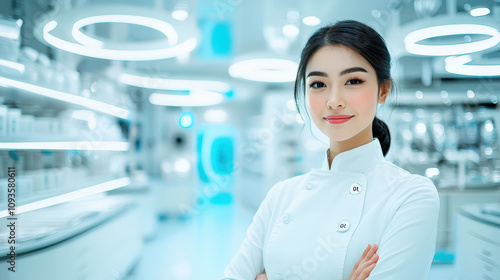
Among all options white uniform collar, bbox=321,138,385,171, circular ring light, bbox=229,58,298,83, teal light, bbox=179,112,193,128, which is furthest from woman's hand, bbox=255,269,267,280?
teal light, bbox=179,112,193,128

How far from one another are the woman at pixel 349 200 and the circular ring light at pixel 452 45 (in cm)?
65

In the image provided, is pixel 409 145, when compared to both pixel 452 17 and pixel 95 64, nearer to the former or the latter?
pixel 452 17

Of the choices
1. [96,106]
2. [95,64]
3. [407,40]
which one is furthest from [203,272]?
[407,40]

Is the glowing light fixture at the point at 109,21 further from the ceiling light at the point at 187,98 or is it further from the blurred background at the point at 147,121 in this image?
the ceiling light at the point at 187,98

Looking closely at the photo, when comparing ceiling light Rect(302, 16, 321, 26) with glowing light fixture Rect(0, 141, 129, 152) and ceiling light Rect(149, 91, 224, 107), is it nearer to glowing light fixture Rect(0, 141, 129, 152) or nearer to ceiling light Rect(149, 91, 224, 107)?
glowing light fixture Rect(0, 141, 129, 152)

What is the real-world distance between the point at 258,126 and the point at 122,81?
10.7ft

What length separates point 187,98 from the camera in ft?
23.7

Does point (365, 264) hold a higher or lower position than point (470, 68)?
lower

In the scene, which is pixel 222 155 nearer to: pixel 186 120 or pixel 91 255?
pixel 186 120

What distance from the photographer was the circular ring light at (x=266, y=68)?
355 centimetres

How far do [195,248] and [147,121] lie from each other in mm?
2992

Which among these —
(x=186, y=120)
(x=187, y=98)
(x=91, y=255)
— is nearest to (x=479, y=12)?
(x=91, y=255)

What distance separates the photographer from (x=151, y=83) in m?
5.20

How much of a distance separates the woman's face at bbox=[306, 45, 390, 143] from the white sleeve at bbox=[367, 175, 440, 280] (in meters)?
0.26
